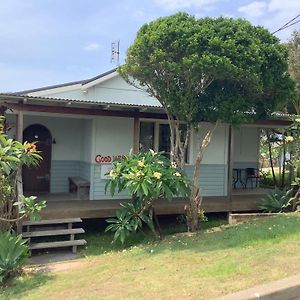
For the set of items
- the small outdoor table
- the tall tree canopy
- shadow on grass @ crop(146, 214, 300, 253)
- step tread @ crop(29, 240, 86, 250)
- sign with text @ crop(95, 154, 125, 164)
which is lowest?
step tread @ crop(29, 240, 86, 250)

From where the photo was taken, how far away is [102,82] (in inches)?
598

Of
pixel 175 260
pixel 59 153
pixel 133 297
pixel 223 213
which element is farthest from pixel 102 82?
pixel 133 297

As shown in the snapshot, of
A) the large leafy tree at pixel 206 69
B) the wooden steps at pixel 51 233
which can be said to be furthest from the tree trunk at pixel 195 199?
the wooden steps at pixel 51 233

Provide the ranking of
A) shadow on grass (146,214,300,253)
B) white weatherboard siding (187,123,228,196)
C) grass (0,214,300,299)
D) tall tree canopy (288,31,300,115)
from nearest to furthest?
grass (0,214,300,299), shadow on grass (146,214,300,253), white weatherboard siding (187,123,228,196), tall tree canopy (288,31,300,115)

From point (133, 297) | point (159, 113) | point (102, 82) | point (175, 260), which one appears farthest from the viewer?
point (102, 82)

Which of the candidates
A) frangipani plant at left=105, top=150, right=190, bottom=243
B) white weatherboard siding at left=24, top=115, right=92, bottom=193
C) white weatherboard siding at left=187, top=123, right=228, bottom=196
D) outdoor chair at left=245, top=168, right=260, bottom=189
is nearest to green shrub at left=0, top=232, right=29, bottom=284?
frangipani plant at left=105, top=150, right=190, bottom=243

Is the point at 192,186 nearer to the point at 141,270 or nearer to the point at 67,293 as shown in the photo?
the point at 141,270

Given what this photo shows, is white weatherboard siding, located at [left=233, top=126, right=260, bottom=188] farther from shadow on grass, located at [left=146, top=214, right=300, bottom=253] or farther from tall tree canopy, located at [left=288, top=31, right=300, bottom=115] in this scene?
shadow on grass, located at [left=146, top=214, right=300, bottom=253]

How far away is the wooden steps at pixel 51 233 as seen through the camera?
8.62 metres

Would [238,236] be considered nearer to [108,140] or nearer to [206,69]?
[206,69]

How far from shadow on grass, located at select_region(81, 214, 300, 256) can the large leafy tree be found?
95cm

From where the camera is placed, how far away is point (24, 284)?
6406mm

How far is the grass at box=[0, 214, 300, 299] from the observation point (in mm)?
5102

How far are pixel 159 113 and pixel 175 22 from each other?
352 cm
